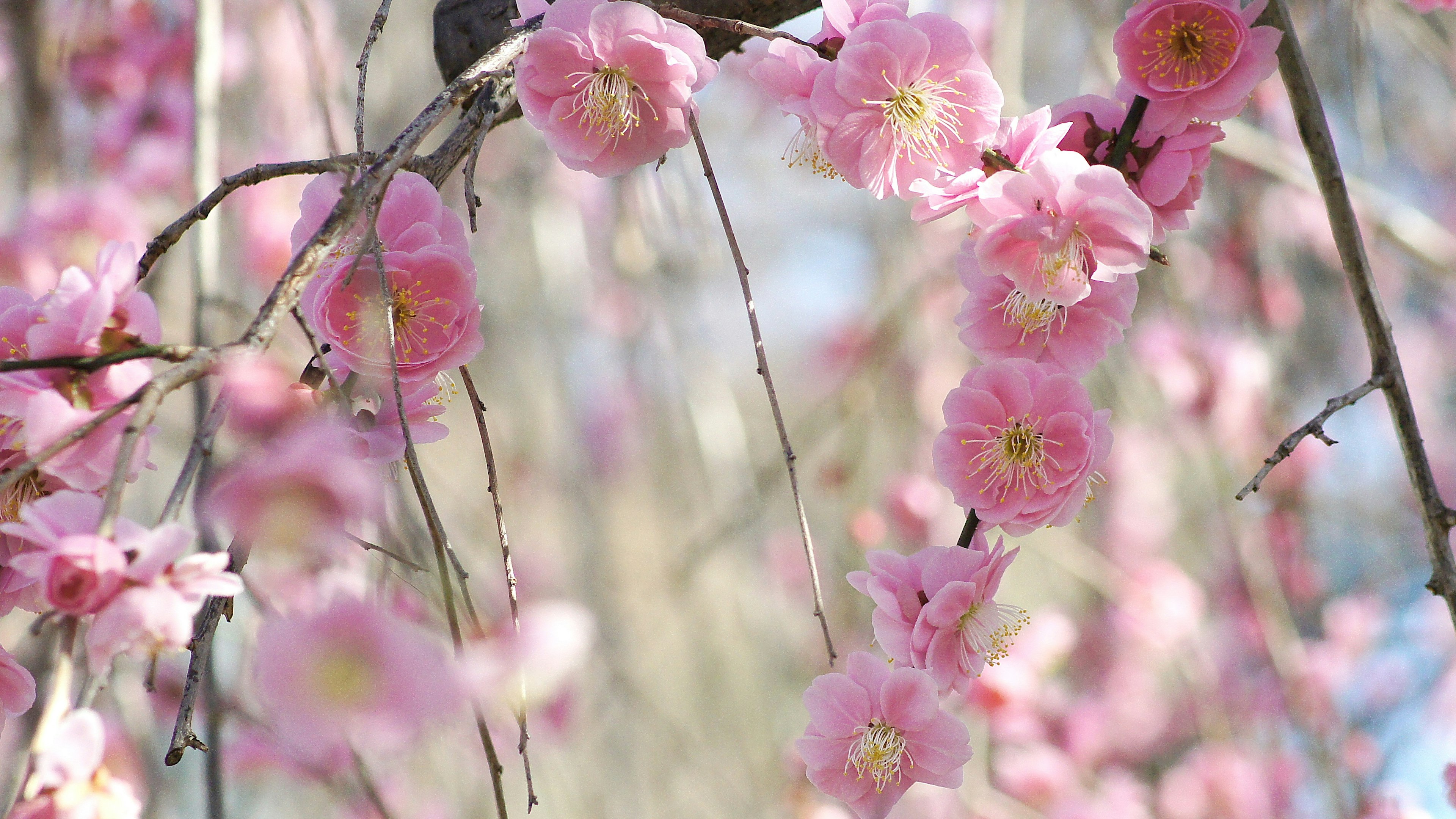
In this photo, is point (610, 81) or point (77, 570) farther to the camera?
point (610, 81)

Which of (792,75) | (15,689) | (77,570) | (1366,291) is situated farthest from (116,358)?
(1366,291)

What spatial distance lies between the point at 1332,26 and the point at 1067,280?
0.94 m

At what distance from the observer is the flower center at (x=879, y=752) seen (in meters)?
0.62

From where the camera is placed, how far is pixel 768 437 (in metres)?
4.27

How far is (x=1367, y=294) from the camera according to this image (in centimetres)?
69

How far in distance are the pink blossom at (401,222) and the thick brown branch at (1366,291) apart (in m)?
0.59

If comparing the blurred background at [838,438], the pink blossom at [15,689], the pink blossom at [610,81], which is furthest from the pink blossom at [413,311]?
the blurred background at [838,438]

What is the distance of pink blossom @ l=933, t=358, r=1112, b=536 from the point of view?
0.62 meters

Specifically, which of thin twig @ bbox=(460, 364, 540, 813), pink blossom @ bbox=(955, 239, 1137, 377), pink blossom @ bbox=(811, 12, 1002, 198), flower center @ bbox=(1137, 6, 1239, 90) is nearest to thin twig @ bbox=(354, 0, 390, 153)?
thin twig @ bbox=(460, 364, 540, 813)

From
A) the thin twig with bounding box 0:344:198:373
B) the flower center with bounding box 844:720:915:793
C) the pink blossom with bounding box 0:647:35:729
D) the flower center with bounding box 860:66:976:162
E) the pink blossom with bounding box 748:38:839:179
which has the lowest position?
the flower center with bounding box 844:720:915:793

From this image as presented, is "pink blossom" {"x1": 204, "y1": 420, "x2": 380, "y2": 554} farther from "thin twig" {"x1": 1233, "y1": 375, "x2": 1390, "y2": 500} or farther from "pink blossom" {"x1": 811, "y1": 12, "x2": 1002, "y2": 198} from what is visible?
"thin twig" {"x1": 1233, "y1": 375, "x2": 1390, "y2": 500}

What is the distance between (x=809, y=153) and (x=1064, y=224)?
0.21m

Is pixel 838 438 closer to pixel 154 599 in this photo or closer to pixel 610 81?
pixel 610 81

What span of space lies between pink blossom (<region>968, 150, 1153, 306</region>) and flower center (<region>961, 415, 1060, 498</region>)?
0.09 m
